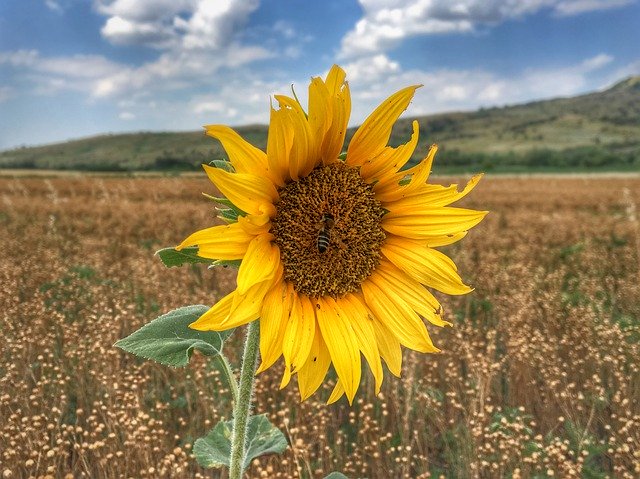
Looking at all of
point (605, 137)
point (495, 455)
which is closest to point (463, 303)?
point (495, 455)

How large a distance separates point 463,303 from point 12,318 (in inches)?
199

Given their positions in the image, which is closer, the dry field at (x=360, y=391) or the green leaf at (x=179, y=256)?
the green leaf at (x=179, y=256)

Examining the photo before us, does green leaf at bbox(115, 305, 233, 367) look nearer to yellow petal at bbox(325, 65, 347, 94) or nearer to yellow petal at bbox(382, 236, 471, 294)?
yellow petal at bbox(382, 236, 471, 294)

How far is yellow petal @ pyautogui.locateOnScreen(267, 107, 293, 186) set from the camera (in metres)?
1.40

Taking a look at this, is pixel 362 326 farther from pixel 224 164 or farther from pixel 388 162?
pixel 224 164

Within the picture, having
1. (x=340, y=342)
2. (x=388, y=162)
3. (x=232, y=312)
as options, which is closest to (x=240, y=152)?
(x=232, y=312)

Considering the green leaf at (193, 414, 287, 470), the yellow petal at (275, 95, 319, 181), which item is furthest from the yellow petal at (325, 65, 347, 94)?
the green leaf at (193, 414, 287, 470)

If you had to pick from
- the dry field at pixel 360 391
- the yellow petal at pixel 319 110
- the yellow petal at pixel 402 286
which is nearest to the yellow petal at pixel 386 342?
the yellow petal at pixel 402 286

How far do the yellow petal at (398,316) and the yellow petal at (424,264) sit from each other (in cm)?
10

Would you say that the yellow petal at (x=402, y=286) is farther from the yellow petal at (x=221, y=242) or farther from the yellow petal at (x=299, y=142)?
the yellow petal at (x=221, y=242)

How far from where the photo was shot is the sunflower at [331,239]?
4.57 ft

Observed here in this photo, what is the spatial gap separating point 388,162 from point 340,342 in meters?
0.56

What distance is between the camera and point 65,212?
14859 mm

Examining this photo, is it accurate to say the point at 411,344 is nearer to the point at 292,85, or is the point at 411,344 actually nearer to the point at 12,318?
the point at 292,85
